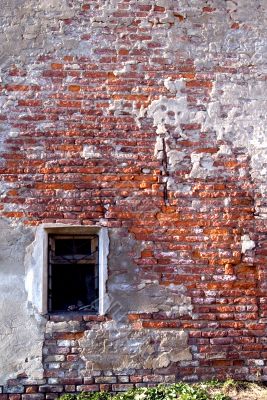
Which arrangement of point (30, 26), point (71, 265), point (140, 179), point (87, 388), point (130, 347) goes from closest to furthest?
point (87, 388), point (130, 347), point (71, 265), point (140, 179), point (30, 26)

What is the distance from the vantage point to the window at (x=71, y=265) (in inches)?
193

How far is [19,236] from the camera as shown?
4941 millimetres

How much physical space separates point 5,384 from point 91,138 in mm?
2274

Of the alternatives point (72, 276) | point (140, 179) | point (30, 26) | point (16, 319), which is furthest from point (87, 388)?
point (30, 26)

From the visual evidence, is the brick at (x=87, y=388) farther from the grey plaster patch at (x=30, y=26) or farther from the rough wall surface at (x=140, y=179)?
the grey plaster patch at (x=30, y=26)

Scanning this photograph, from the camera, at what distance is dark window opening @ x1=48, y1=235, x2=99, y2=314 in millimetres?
5012

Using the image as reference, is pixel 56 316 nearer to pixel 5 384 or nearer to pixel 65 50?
pixel 5 384

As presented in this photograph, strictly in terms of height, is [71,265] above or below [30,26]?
below

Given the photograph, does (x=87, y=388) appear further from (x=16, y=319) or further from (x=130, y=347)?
(x=16, y=319)

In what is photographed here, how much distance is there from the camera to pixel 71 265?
199 inches

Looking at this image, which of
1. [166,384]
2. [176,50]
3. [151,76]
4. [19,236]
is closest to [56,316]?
[19,236]

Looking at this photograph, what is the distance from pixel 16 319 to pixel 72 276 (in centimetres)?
62

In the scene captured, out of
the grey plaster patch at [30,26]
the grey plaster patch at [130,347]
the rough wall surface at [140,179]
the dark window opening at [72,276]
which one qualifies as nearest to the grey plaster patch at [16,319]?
the rough wall surface at [140,179]

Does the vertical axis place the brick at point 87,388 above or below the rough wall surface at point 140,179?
below
